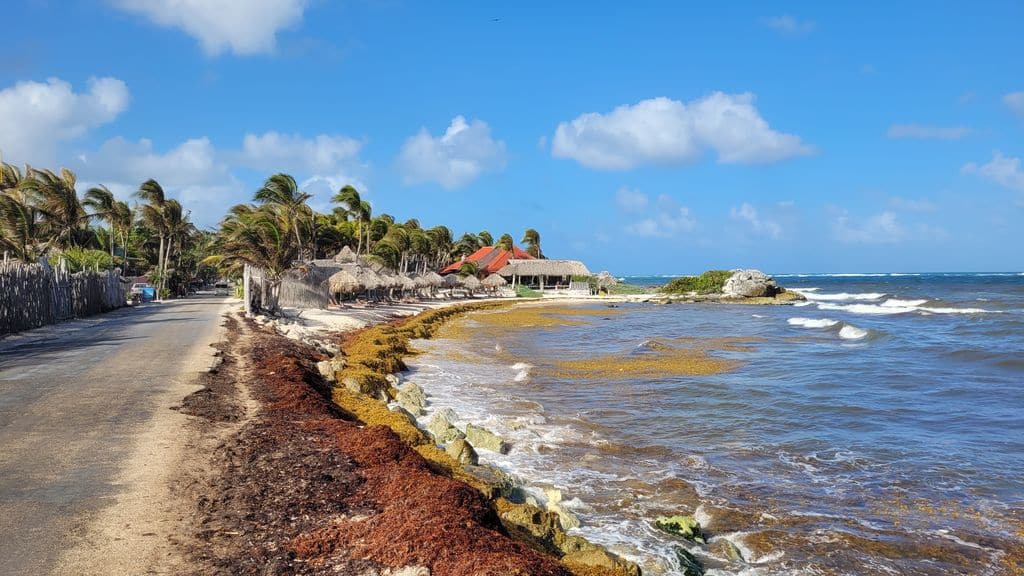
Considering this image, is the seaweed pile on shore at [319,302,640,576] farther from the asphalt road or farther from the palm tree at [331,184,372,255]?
the palm tree at [331,184,372,255]

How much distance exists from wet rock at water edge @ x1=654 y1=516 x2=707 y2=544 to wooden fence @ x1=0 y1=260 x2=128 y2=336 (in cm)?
1686

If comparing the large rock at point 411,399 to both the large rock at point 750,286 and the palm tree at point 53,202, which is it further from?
the large rock at point 750,286

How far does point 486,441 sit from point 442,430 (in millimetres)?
741

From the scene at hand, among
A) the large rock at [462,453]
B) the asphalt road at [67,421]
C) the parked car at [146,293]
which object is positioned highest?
the parked car at [146,293]

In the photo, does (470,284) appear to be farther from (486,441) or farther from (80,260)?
(486,441)

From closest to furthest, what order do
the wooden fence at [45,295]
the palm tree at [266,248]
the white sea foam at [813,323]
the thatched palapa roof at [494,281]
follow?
the wooden fence at [45,295], the palm tree at [266,248], the white sea foam at [813,323], the thatched palapa roof at [494,281]

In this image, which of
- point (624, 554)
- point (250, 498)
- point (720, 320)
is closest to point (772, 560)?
point (624, 554)

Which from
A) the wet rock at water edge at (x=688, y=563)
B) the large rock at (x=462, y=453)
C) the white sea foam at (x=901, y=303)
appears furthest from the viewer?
the white sea foam at (x=901, y=303)

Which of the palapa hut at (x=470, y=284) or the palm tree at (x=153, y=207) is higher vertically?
the palm tree at (x=153, y=207)

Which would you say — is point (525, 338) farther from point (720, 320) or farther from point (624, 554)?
point (624, 554)

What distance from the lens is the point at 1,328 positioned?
53.1ft

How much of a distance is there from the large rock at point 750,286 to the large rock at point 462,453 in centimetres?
5985

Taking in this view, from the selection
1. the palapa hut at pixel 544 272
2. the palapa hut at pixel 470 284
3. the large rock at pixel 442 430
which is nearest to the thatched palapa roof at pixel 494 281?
the palapa hut at pixel 544 272

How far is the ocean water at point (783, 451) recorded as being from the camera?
21.4 feet
